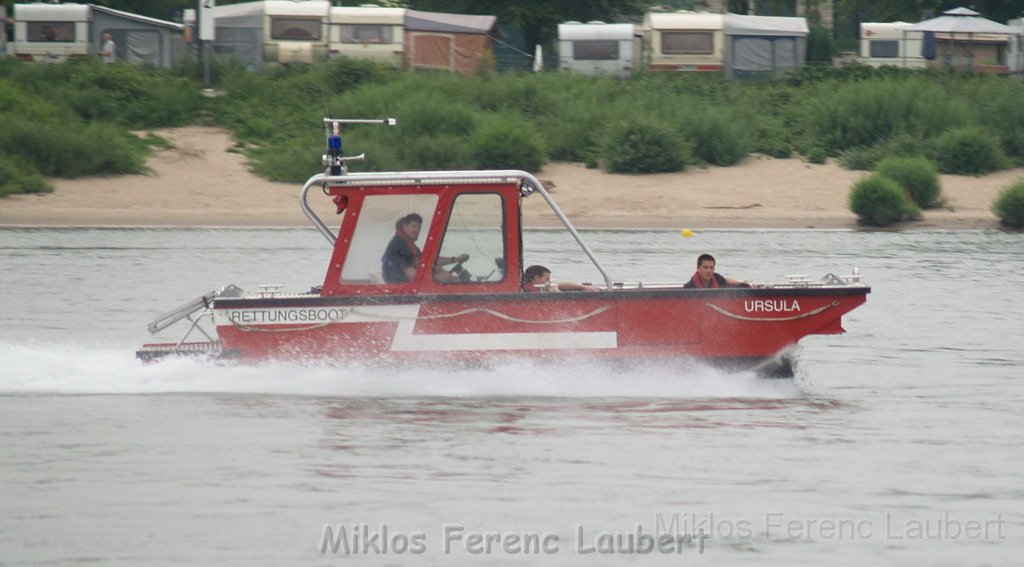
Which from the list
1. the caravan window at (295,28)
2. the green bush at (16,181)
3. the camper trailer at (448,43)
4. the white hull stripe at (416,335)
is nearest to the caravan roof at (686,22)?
the camper trailer at (448,43)

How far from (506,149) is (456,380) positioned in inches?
727

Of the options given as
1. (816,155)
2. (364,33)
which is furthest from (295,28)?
(816,155)

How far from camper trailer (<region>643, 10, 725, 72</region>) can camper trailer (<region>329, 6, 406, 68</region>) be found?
6.64m

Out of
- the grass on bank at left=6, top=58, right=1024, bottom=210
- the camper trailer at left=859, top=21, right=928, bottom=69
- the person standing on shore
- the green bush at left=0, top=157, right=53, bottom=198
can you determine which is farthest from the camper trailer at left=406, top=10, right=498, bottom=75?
the green bush at left=0, top=157, right=53, bottom=198

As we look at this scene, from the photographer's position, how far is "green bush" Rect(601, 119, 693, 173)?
2952cm

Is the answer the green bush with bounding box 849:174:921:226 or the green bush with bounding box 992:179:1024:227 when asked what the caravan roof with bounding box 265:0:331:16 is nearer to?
the green bush with bounding box 849:174:921:226

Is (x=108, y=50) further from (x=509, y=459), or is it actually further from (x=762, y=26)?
(x=509, y=459)

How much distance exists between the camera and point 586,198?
2803cm

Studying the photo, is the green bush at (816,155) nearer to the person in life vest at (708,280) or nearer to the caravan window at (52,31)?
the caravan window at (52,31)

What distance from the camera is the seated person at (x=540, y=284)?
11.0 m

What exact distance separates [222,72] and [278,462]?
89.6ft

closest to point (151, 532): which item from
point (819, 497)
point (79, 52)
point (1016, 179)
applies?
point (819, 497)

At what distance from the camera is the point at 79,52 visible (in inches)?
1480

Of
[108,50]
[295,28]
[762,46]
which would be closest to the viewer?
[108,50]
